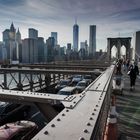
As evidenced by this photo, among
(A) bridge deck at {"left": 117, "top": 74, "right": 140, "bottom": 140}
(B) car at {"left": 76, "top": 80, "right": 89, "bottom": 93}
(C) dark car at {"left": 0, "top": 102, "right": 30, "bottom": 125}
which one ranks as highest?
(A) bridge deck at {"left": 117, "top": 74, "right": 140, "bottom": 140}

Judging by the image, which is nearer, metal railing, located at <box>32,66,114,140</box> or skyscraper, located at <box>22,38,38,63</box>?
metal railing, located at <box>32,66,114,140</box>

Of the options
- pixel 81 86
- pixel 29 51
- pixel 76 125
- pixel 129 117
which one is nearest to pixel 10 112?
pixel 129 117

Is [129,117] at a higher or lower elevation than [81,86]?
higher

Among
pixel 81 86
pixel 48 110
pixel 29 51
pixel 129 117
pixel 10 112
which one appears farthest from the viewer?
pixel 29 51

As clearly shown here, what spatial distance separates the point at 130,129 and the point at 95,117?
15.8 ft

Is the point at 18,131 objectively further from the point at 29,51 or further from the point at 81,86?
the point at 29,51

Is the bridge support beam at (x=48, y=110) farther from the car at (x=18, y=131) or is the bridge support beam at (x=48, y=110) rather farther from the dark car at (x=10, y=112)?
the dark car at (x=10, y=112)

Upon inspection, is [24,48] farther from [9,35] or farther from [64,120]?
[64,120]

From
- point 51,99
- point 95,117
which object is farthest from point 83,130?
point 51,99

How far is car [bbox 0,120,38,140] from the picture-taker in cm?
751

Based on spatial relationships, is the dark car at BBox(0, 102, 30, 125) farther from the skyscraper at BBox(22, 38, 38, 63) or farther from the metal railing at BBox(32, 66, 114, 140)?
Result: the skyscraper at BBox(22, 38, 38, 63)

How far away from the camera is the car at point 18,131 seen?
751 cm

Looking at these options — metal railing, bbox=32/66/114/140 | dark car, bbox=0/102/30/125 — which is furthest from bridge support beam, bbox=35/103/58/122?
dark car, bbox=0/102/30/125

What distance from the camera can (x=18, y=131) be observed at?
315 inches
